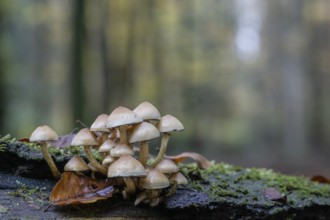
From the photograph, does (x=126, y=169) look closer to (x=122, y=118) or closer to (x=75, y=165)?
(x=122, y=118)

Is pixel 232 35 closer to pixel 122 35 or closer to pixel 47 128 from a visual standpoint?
pixel 122 35

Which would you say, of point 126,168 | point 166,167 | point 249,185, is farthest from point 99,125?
point 249,185

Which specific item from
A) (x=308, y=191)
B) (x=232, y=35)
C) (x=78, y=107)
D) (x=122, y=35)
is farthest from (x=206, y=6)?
(x=308, y=191)

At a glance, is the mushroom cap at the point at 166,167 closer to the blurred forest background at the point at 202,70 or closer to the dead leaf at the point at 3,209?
the dead leaf at the point at 3,209

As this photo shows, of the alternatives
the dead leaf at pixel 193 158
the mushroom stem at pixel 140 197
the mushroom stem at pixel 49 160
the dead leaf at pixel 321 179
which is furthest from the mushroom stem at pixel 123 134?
the dead leaf at pixel 321 179

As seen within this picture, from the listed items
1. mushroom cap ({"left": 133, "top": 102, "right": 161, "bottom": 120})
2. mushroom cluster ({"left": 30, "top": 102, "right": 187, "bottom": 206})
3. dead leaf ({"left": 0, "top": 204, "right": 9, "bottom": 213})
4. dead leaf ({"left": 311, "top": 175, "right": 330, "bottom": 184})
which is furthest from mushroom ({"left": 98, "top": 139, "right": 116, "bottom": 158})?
dead leaf ({"left": 311, "top": 175, "right": 330, "bottom": 184})

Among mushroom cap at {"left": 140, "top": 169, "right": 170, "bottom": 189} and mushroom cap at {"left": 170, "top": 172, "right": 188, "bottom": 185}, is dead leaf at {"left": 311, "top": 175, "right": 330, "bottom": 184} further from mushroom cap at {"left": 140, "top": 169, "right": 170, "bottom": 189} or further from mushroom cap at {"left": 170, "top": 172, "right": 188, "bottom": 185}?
mushroom cap at {"left": 140, "top": 169, "right": 170, "bottom": 189}
